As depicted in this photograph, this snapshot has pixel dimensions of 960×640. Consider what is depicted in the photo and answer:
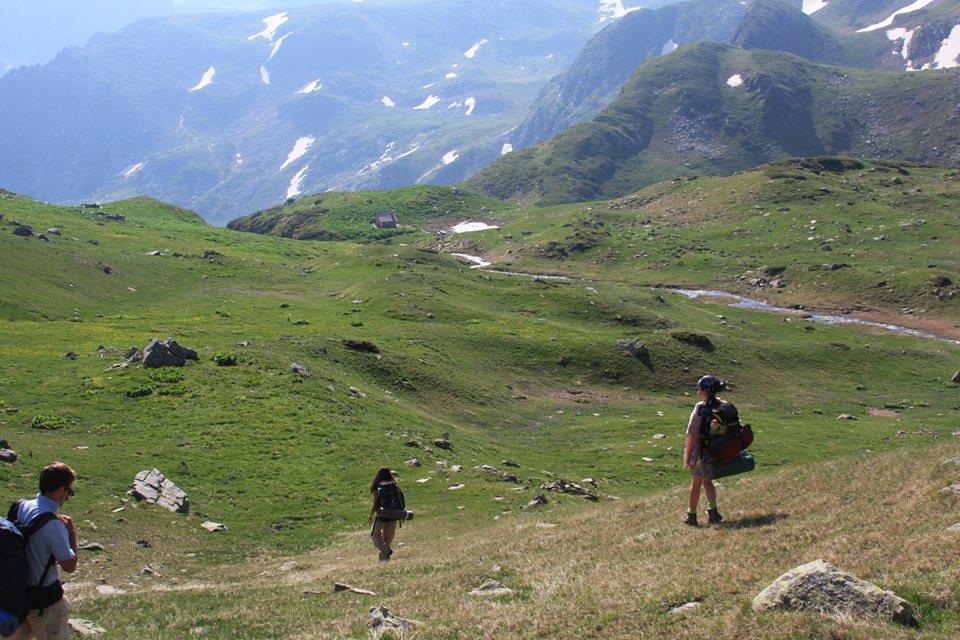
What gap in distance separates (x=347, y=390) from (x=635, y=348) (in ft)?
98.1

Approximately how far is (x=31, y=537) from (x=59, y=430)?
28.4m

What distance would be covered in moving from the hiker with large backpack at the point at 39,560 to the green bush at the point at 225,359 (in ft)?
120

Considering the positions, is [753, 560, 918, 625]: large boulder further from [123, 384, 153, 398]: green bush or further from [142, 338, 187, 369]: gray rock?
[142, 338, 187, 369]: gray rock

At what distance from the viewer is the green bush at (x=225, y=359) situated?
4797cm

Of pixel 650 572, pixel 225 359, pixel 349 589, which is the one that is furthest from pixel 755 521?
pixel 225 359

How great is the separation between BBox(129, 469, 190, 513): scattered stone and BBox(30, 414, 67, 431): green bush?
857 centimetres

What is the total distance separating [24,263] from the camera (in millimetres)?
80375

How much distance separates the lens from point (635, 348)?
221 ft

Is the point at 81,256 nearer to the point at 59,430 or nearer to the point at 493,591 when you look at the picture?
the point at 59,430

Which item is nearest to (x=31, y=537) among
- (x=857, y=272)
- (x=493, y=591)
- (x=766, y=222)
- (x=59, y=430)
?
(x=493, y=591)

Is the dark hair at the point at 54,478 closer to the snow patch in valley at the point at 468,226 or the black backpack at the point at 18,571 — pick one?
the black backpack at the point at 18,571

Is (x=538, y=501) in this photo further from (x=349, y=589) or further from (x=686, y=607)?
(x=686, y=607)

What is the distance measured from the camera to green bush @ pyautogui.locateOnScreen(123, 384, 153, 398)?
4191cm

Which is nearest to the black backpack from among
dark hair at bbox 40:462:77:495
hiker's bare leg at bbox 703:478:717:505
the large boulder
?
dark hair at bbox 40:462:77:495
